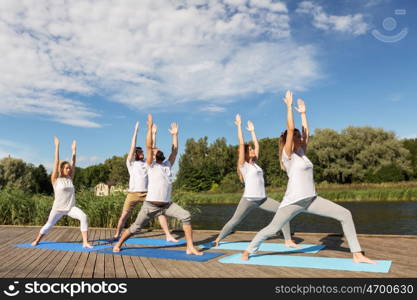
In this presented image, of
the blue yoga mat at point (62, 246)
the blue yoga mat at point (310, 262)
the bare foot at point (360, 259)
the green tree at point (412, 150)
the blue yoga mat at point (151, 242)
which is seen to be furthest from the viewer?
the green tree at point (412, 150)

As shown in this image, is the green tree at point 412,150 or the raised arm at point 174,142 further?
the green tree at point 412,150

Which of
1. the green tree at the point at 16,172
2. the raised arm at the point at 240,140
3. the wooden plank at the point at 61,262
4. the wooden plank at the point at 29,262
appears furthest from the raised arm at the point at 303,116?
the green tree at the point at 16,172

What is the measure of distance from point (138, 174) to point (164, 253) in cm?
191

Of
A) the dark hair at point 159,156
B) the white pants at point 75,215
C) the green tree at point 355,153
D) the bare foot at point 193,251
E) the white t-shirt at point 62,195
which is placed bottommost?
the bare foot at point 193,251

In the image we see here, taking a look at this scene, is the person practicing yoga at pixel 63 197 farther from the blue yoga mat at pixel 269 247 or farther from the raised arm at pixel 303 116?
the raised arm at pixel 303 116

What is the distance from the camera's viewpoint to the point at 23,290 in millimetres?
4016

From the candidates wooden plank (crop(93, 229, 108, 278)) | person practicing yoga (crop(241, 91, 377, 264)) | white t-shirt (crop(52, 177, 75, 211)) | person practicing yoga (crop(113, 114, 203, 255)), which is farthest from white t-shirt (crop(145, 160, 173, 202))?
white t-shirt (crop(52, 177, 75, 211))

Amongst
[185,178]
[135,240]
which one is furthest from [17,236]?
[185,178]

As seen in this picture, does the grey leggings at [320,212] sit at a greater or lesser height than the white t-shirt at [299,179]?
lesser

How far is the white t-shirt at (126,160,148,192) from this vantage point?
753 centimetres

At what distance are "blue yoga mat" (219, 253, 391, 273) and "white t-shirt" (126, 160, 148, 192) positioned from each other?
8.59ft

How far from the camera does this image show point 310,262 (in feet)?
16.8

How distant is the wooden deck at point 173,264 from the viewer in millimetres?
4552

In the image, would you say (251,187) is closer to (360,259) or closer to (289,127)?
(289,127)
